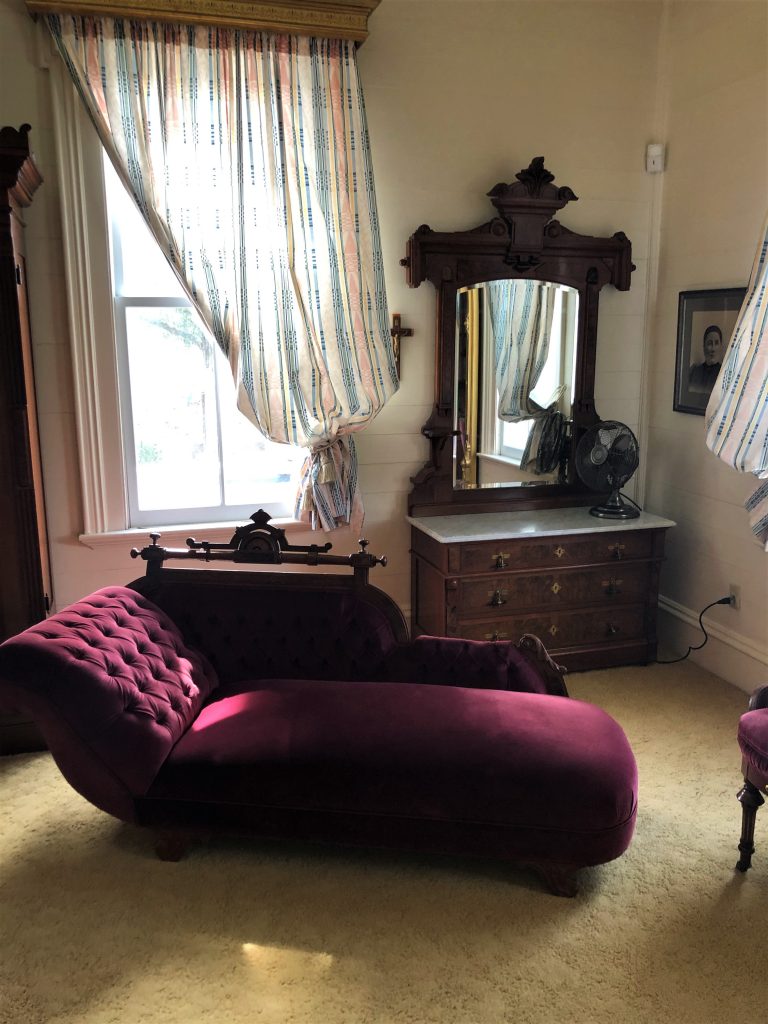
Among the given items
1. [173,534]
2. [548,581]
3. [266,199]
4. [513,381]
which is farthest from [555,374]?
Result: [173,534]

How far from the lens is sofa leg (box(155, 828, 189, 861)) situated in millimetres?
2574

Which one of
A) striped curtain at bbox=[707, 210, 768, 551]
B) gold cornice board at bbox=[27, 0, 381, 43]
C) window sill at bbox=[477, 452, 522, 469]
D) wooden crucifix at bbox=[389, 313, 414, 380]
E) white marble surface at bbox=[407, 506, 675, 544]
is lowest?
white marble surface at bbox=[407, 506, 675, 544]

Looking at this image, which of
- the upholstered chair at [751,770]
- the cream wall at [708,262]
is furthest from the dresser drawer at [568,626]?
the upholstered chair at [751,770]

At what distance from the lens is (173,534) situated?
12.5 ft

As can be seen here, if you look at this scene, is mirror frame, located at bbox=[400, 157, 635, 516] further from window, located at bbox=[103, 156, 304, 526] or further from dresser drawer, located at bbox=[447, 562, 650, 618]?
window, located at bbox=[103, 156, 304, 526]

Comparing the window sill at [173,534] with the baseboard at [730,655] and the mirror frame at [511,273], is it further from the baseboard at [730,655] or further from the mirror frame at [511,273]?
the baseboard at [730,655]

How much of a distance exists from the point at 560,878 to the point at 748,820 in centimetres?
62

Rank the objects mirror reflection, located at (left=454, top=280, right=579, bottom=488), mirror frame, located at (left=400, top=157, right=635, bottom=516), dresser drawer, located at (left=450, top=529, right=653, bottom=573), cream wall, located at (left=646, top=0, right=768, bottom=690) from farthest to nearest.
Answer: mirror reflection, located at (left=454, top=280, right=579, bottom=488), mirror frame, located at (left=400, top=157, right=635, bottom=516), dresser drawer, located at (left=450, top=529, right=653, bottom=573), cream wall, located at (left=646, top=0, right=768, bottom=690)

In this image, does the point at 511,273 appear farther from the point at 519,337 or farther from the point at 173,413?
the point at 173,413

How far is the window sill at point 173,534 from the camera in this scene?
3.69 metres

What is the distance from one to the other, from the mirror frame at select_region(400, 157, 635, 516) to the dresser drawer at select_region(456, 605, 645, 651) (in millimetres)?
626

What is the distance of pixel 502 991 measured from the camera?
6.86ft

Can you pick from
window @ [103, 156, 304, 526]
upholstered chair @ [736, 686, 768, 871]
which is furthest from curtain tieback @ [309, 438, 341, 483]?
upholstered chair @ [736, 686, 768, 871]

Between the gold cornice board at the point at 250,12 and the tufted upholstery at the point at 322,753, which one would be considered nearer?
the tufted upholstery at the point at 322,753
